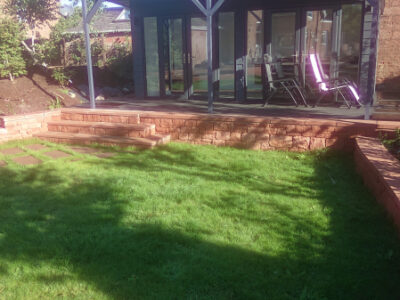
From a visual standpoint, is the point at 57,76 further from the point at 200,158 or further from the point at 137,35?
the point at 200,158

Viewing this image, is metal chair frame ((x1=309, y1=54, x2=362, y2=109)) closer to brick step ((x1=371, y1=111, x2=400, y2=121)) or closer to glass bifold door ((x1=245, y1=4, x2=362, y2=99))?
glass bifold door ((x1=245, y1=4, x2=362, y2=99))

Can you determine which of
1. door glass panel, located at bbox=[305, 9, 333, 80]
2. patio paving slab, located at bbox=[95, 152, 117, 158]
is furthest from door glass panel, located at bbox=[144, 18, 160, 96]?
patio paving slab, located at bbox=[95, 152, 117, 158]

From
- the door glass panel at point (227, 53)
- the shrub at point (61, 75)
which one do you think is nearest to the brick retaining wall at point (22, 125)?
the shrub at point (61, 75)

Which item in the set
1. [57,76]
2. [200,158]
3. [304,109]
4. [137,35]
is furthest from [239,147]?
[57,76]

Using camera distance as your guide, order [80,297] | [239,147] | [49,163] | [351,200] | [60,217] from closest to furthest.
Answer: [80,297]
[60,217]
[351,200]
[49,163]
[239,147]

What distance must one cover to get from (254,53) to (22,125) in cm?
508

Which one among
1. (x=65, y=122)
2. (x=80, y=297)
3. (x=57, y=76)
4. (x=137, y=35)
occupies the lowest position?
(x=80, y=297)

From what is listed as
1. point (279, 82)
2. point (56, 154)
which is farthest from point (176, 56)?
point (56, 154)

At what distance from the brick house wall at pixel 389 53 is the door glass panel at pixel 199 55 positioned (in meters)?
3.98

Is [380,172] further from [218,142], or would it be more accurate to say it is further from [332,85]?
[332,85]

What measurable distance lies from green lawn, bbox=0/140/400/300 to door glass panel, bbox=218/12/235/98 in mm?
4463

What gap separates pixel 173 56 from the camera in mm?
9664

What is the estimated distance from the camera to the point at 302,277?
7.81 ft

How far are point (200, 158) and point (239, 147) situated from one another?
2.85ft
